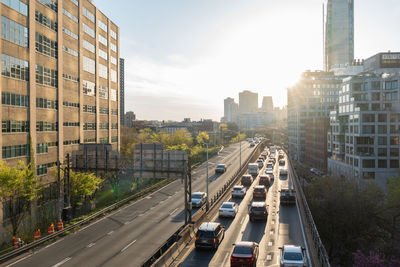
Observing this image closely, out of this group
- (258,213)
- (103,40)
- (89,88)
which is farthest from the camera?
(103,40)

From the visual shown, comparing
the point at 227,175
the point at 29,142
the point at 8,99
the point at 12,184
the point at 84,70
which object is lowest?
the point at 227,175

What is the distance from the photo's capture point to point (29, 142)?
40.4m

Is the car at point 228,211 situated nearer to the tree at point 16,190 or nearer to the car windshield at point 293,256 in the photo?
the car windshield at point 293,256

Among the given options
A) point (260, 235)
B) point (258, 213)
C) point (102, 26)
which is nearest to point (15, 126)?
point (258, 213)

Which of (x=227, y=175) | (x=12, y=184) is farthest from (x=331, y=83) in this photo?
(x=12, y=184)

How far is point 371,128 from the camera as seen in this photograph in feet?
264

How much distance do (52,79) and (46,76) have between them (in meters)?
1.57

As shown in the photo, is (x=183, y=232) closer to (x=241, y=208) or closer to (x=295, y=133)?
(x=241, y=208)

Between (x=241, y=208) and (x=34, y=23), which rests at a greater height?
(x=34, y=23)

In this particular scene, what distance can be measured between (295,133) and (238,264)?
145222 millimetres

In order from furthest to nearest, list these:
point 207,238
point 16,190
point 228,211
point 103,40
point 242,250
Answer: point 103,40
point 228,211
point 16,190
point 207,238
point 242,250

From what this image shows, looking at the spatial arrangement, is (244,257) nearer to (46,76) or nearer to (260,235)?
(260,235)

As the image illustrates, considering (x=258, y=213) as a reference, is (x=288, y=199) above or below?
below

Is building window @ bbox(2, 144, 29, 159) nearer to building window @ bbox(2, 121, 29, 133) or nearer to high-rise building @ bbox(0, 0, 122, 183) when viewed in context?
high-rise building @ bbox(0, 0, 122, 183)
